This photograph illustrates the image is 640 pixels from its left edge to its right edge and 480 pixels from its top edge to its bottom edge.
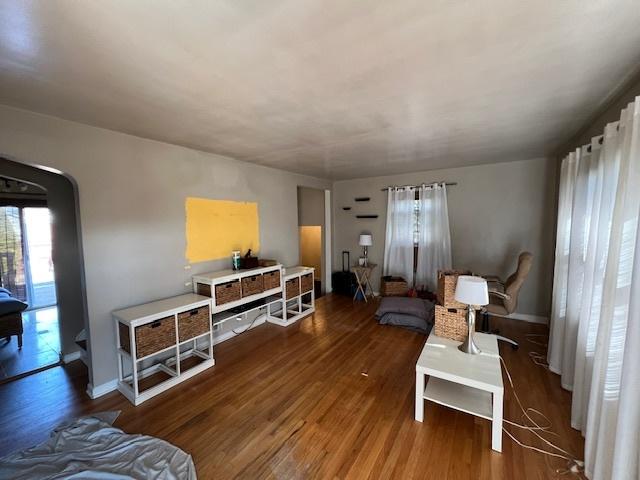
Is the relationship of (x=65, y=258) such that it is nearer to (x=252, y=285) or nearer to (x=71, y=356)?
(x=71, y=356)

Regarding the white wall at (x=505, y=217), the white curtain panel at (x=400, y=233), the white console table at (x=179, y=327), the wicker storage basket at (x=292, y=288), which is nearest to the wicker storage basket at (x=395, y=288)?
the white curtain panel at (x=400, y=233)

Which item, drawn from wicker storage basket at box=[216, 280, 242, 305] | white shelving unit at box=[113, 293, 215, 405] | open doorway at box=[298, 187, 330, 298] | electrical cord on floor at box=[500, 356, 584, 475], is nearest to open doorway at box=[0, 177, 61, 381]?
white shelving unit at box=[113, 293, 215, 405]

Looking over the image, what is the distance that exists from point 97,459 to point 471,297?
2.59 m

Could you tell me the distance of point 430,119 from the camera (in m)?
2.19

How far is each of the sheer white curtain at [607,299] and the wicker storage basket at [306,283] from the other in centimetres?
307

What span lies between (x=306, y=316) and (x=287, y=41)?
369 cm

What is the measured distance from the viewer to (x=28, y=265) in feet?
15.9

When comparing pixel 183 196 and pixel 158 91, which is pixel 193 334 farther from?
pixel 158 91

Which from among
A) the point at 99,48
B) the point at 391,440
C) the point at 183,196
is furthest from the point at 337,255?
the point at 99,48

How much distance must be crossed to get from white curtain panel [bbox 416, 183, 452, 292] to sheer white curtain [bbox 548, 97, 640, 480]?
199 cm

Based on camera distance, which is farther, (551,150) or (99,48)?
(551,150)

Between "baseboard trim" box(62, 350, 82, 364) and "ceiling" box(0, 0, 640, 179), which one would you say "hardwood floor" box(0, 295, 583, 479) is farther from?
"ceiling" box(0, 0, 640, 179)

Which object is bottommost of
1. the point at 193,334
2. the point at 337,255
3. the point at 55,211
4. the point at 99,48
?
the point at 193,334

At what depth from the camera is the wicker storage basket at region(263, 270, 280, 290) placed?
3.49 m
